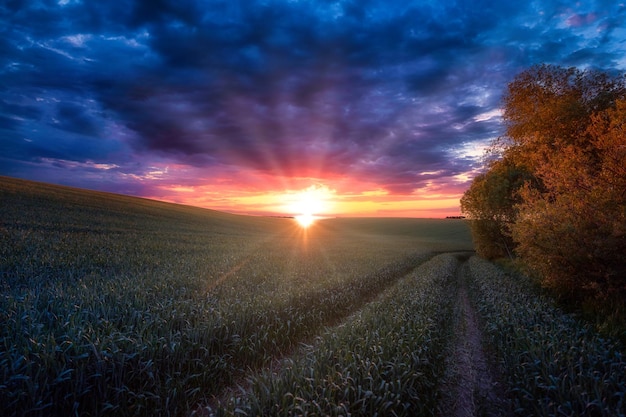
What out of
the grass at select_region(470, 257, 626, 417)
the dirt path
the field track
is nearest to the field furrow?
the field track

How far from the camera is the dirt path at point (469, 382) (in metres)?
5.97

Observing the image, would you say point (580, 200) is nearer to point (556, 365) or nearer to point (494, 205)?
point (556, 365)

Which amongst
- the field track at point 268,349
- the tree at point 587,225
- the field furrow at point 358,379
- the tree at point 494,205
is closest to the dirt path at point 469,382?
the field track at point 268,349

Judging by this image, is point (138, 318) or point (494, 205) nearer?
point (138, 318)

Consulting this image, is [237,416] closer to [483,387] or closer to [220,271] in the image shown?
[483,387]

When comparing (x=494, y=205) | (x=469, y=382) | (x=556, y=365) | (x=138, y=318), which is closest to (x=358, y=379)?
(x=469, y=382)

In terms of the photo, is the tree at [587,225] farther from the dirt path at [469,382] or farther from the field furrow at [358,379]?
the field furrow at [358,379]

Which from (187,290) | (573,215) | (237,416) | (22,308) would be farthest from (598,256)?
(22,308)

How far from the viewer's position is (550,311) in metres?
10.5

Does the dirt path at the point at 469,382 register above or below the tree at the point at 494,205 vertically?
below

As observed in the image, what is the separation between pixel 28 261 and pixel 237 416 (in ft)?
47.9

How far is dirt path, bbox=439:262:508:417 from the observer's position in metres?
5.97

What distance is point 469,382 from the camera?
708 centimetres

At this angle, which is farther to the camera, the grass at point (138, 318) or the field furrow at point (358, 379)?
the grass at point (138, 318)
